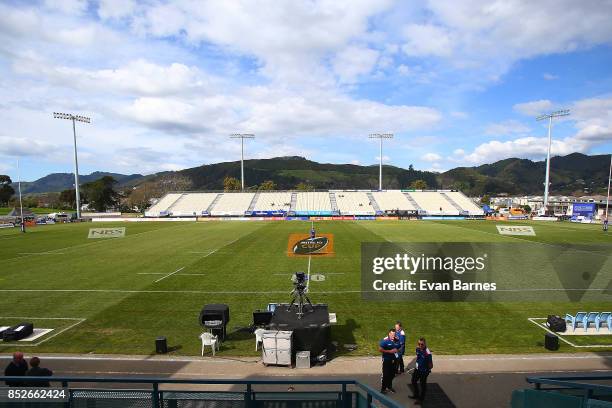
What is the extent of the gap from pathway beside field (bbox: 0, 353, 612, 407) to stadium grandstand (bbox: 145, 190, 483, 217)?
7157cm

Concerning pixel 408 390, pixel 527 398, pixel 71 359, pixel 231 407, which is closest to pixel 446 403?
pixel 408 390

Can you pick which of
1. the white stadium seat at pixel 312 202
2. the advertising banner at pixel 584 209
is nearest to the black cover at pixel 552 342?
the advertising banner at pixel 584 209

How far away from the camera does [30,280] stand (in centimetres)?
2191

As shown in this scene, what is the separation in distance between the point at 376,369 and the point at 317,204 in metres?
86.3

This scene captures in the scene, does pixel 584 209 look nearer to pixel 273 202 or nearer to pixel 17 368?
pixel 273 202

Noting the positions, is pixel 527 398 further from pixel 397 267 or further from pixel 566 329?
pixel 566 329

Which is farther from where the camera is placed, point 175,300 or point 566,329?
point 175,300

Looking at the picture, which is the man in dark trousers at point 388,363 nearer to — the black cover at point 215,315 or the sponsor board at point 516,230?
the black cover at point 215,315

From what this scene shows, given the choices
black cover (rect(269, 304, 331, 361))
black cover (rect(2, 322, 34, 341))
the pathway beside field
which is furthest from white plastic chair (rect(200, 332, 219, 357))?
black cover (rect(2, 322, 34, 341))

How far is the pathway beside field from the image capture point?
31.3 feet

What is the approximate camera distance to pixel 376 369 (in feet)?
34.7

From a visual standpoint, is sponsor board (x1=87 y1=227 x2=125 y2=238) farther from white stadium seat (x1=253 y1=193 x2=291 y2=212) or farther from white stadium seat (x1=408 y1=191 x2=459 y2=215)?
white stadium seat (x1=408 y1=191 x2=459 y2=215)

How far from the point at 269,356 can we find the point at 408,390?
423 centimetres

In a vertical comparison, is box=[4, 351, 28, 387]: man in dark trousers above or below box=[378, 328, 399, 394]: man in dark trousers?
above
